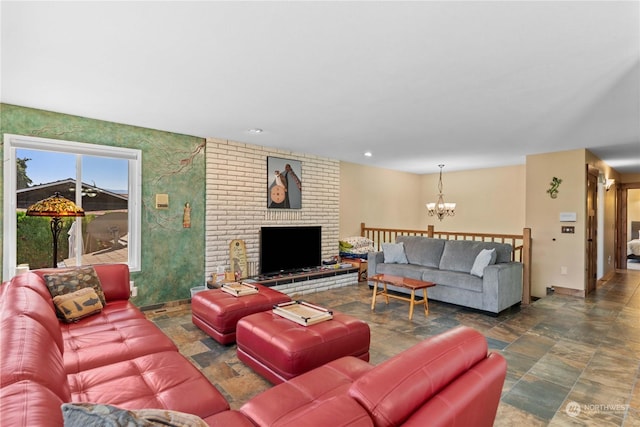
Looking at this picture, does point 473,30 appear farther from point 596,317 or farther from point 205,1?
point 596,317

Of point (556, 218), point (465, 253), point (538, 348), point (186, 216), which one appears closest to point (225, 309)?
point (186, 216)

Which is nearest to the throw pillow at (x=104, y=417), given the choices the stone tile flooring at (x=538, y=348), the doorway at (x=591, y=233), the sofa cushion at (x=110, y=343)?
the sofa cushion at (x=110, y=343)

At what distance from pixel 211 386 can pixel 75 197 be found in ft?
11.4

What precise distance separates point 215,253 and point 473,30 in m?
4.21

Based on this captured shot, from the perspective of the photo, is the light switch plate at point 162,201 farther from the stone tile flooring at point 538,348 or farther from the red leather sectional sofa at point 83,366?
the red leather sectional sofa at point 83,366

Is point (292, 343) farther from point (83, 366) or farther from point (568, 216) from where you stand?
point (568, 216)

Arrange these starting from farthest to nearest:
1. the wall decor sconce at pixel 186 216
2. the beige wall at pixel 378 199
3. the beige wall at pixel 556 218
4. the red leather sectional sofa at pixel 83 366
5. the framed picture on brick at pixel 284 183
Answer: the beige wall at pixel 378 199
the framed picture on brick at pixel 284 183
the beige wall at pixel 556 218
the wall decor sconce at pixel 186 216
the red leather sectional sofa at pixel 83 366

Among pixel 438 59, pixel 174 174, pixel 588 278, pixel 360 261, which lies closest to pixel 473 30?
pixel 438 59

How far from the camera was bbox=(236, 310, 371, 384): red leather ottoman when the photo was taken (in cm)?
228

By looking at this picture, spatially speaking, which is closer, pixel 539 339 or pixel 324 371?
pixel 324 371

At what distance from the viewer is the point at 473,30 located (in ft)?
6.40

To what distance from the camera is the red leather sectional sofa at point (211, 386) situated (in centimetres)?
100

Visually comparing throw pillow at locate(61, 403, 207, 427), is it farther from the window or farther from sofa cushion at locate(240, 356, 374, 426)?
the window

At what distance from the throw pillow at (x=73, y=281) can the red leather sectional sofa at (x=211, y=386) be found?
0.50 meters
